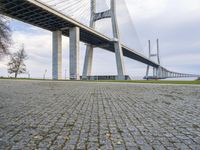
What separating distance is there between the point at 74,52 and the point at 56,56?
4108mm

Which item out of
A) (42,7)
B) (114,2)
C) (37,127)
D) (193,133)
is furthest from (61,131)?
(114,2)

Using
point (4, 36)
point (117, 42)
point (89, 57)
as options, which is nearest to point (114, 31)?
point (117, 42)

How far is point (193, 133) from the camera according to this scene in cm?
315

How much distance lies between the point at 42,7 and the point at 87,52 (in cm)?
1795

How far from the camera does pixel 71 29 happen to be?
118 ft

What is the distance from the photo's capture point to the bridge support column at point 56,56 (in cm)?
3756

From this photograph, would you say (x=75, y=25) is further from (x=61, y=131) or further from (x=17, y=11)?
(x=61, y=131)

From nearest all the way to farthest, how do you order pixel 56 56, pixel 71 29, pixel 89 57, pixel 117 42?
pixel 71 29, pixel 56 56, pixel 117 42, pixel 89 57

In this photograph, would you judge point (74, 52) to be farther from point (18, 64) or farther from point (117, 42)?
point (18, 64)

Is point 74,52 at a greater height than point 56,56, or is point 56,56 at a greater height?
point 74,52

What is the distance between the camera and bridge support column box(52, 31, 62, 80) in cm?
3756

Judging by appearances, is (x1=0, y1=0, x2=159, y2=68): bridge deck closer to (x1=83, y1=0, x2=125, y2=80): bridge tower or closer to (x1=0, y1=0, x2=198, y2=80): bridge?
(x1=0, y1=0, x2=198, y2=80): bridge

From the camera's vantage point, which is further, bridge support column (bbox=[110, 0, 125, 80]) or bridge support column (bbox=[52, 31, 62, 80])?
bridge support column (bbox=[110, 0, 125, 80])

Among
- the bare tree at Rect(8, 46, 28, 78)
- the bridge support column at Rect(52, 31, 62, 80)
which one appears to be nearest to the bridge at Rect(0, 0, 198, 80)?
the bridge support column at Rect(52, 31, 62, 80)
